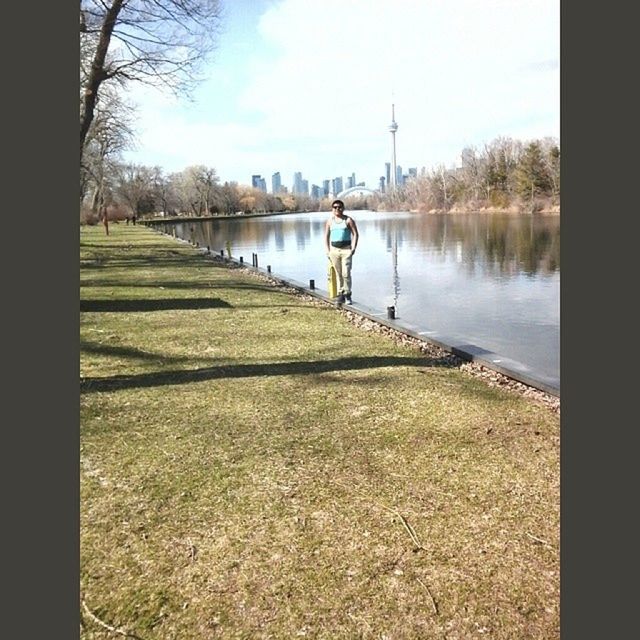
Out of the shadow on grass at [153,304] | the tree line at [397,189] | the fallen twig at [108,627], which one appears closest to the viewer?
the fallen twig at [108,627]

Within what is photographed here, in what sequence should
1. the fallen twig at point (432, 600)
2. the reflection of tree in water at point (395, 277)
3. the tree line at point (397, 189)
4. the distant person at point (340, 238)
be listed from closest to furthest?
1. the fallen twig at point (432, 600)
2. the distant person at point (340, 238)
3. the reflection of tree in water at point (395, 277)
4. the tree line at point (397, 189)

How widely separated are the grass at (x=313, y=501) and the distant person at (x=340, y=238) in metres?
3.51

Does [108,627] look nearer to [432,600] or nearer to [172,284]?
[432,600]

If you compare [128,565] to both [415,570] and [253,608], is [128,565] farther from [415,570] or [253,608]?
[415,570]

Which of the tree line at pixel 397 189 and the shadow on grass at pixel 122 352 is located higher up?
the tree line at pixel 397 189

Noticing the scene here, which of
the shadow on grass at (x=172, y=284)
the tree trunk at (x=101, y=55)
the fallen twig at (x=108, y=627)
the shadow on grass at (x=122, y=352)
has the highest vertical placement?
the tree trunk at (x=101, y=55)

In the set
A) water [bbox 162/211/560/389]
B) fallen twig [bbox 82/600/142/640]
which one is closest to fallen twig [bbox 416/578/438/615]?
fallen twig [bbox 82/600/142/640]

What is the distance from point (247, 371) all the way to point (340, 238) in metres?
4.36

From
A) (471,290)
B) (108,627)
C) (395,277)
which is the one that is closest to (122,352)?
(108,627)

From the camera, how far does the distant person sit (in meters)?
9.23

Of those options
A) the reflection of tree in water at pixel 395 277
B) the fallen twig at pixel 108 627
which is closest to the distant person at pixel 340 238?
the reflection of tree in water at pixel 395 277

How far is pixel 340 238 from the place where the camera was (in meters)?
9.54

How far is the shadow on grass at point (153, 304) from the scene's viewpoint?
9953mm

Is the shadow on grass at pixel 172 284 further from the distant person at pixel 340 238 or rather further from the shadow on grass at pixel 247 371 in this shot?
the shadow on grass at pixel 247 371
